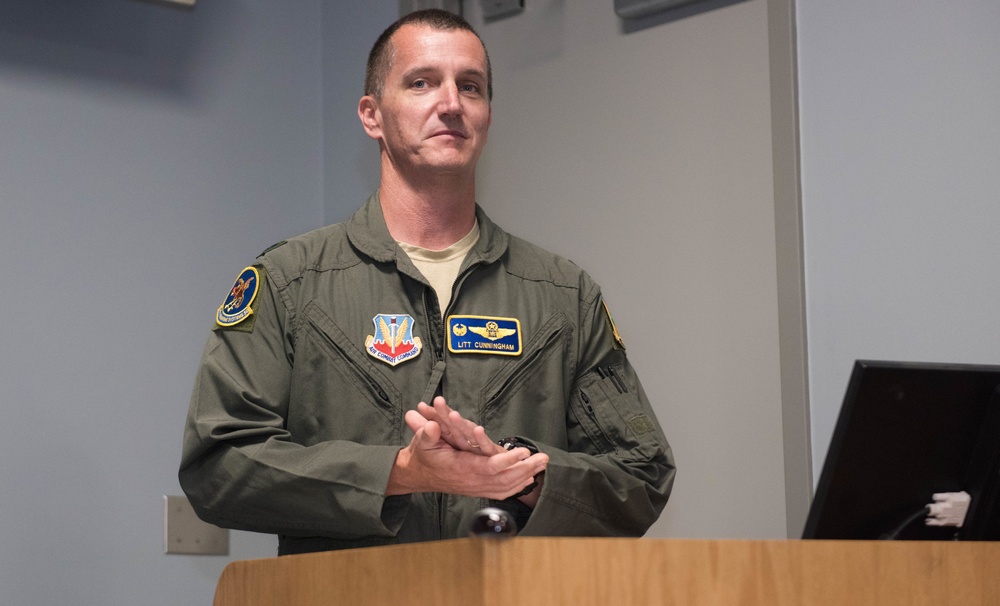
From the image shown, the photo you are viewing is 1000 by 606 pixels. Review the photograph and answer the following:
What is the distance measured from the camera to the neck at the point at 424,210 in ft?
6.28

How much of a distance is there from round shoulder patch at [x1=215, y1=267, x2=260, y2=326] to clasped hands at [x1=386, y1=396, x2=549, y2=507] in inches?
18.5

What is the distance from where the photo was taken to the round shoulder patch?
174cm

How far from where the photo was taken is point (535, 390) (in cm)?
185

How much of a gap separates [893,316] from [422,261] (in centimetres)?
106

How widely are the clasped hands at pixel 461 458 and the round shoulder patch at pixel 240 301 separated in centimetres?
47

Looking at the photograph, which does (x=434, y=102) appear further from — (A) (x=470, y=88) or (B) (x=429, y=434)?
(B) (x=429, y=434)

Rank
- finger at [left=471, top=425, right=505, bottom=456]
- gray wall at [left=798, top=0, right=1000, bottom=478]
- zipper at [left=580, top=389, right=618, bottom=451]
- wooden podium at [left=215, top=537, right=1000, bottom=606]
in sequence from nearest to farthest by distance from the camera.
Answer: wooden podium at [left=215, top=537, right=1000, bottom=606]
finger at [left=471, top=425, right=505, bottom=456]
zipper at [left=580, top=389, right=618, bottom=451]
gray wall at [left=798, top=0, right=1000, bottom=478]

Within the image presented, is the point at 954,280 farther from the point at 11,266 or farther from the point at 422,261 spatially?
the point at 11,266

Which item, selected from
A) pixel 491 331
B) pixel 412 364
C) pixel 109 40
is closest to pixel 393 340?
pixel 412 364

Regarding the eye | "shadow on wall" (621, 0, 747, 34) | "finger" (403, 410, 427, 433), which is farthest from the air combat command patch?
"shadow on wall" (621, 0, 747, 34)

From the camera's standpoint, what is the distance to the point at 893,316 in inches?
95.2

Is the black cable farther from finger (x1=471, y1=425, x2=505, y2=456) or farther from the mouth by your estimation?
the mouth

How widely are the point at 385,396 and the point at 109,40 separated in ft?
5.38

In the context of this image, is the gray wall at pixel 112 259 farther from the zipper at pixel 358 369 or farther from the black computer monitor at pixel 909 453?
the black computer monitor at pixel 909 453
